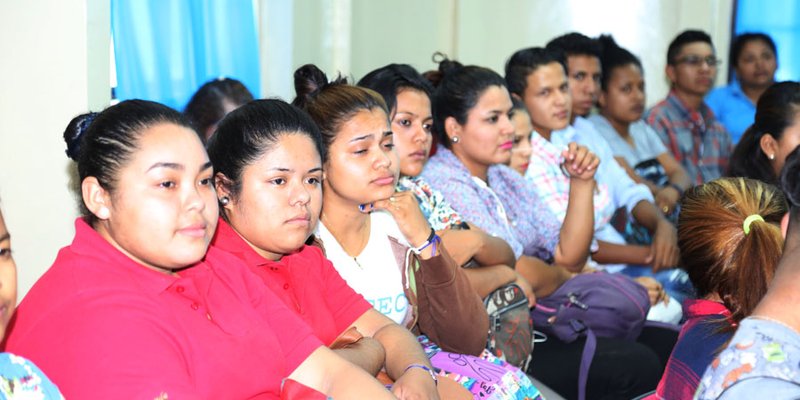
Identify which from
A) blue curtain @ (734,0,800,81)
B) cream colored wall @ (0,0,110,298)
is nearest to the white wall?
cream colored wall @ (0,0,110,298)

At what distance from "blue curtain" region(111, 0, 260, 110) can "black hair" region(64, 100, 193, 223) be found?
139 cm

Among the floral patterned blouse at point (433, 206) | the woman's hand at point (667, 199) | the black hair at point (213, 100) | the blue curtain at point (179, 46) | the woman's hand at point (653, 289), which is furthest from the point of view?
the woman's hand at point (667, 199)

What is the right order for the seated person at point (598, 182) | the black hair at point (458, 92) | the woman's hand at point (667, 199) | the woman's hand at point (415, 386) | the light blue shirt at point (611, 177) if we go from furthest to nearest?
the woman's hand at point (667, 199), the light blue shirt at point (611, 177), the seated person at point (598, 182), the black hair at point (458, 92), the woman's hand at point (415, 386)

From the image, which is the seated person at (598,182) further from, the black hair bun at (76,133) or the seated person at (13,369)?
the seated person at (13,369)

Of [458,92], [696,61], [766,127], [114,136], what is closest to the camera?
[114,136]

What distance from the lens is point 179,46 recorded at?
3426 millimetres

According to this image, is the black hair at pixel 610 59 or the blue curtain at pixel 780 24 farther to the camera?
the blue curtain at pixel 780 24

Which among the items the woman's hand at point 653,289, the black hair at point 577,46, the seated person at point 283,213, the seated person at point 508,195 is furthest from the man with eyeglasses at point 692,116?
the seated person at point 283,213

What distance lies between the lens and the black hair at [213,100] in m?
3.24

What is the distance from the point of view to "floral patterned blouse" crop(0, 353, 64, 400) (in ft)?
4.50

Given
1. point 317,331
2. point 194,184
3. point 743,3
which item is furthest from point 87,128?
point 743,3

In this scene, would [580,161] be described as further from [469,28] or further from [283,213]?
[469,28]

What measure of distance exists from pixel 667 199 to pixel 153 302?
10.7 feet

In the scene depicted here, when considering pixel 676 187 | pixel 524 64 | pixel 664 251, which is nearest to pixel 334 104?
pixel 524 64
